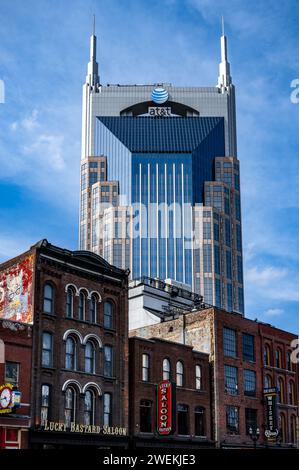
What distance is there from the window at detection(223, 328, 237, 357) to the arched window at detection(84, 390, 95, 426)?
15808mm

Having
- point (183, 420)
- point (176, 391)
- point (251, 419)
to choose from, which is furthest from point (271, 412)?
point (176, 391)

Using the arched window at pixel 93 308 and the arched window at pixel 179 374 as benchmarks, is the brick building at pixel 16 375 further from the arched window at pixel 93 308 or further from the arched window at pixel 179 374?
the arched window at pixel 179 374

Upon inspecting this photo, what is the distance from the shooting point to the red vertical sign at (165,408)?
5153cm

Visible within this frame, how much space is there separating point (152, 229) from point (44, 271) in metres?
152

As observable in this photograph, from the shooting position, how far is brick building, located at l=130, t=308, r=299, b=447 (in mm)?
58594

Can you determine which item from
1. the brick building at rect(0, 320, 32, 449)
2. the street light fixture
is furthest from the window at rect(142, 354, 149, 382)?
the brick building at rect(0, 320, 32, 449)

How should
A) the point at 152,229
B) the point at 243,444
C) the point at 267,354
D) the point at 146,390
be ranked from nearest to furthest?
1. the point at 146,390
2. the point at 243,444
3. the point at 267,354
4. the point at 152,229

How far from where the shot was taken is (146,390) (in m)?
52.8

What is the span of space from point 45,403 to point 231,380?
20495 millimetres

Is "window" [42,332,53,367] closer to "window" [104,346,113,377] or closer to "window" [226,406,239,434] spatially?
"window" [104,346,113,377]

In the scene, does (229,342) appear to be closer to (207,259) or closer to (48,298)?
Result: (48,298)

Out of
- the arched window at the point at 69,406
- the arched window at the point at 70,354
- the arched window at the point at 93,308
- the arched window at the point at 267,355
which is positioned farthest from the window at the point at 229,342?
the arched window at the point at 69,406
